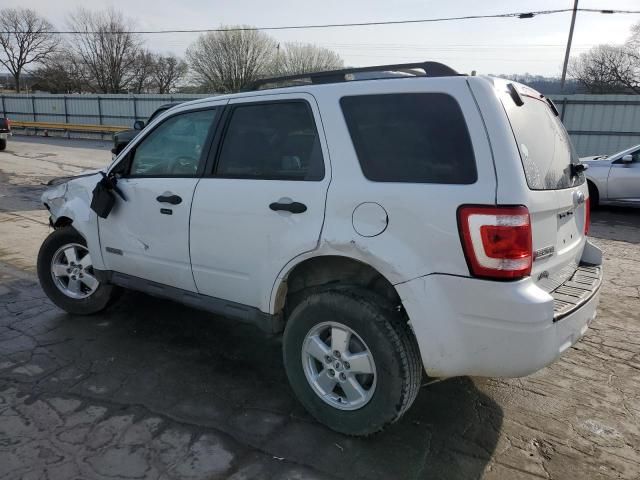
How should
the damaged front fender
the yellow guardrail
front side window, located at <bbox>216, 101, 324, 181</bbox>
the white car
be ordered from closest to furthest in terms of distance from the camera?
1. front side window, located at <bbox>216, 101, 324, 181</bbox>
2. the damaged front fender
3. the white car
4. the yellow guardrail

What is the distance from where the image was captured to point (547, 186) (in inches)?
103

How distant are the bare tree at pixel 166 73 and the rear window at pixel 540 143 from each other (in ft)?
197

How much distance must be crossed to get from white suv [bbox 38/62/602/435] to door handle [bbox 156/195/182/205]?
0.05ft

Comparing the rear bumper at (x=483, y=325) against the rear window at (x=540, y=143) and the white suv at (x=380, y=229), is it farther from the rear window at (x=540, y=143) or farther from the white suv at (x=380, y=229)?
the rear window at (x=540, y=143)

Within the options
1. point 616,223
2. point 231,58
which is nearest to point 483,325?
point 616,223

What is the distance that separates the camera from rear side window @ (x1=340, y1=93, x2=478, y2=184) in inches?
95.1

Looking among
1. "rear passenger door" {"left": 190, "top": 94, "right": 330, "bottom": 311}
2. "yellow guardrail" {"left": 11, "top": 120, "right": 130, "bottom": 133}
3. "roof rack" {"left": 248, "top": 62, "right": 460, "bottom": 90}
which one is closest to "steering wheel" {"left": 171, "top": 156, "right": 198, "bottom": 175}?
"rear passenger door" {"left": 190, "top": 94, "right": 330, "bottom": 311}

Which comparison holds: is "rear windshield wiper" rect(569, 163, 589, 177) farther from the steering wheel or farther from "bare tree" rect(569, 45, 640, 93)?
"bare tree" rect(569, 45, 640, 93)

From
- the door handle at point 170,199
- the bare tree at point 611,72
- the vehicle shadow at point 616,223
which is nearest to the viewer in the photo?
the door handle at point 170,199

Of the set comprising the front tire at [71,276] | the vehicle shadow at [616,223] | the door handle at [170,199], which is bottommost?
the vehicle shadow at [616,223]

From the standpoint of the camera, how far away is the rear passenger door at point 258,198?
9.30 ft

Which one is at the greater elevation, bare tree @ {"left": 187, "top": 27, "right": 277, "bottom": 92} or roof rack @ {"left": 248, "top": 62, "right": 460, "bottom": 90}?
bare tree @ {"left": 187, "top": 27, "right": 277, "bottom": 92}

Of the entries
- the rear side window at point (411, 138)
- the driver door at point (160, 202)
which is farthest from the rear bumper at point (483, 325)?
the driver door at point (160, 202)

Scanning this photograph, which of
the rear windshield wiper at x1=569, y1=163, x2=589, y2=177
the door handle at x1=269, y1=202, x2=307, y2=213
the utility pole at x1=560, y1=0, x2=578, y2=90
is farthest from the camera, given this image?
the utility pole at x1=560, y1=0, x2=578, y2=90
